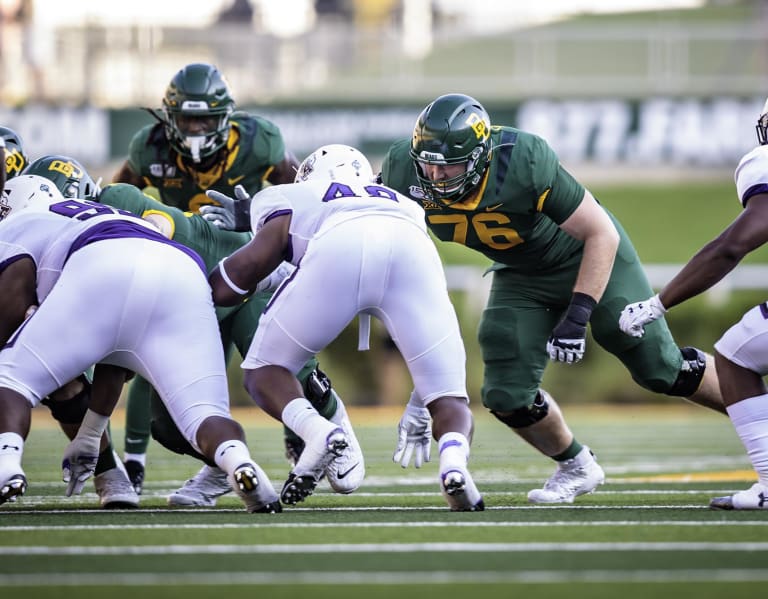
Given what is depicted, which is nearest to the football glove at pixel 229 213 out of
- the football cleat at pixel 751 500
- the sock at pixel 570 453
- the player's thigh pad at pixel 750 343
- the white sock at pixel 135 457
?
the white sock at pixel 135 457

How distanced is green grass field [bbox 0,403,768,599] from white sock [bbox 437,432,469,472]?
189mm

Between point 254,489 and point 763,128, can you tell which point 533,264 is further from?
point 254,489

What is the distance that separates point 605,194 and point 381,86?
410 centimetres

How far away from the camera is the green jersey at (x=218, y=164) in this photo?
7.07 m

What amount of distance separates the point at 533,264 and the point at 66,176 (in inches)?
83.1

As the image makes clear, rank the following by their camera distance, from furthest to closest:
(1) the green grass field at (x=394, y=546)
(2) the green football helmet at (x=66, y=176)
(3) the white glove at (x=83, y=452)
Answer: (2) the green football helmet at (x=66, y=176), (3) the white glove at (x=83, y=452), (1) the green grass field at (x=394, y=546)

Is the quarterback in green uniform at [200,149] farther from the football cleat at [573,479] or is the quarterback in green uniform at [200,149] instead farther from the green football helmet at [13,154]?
the football cleat at [573,479]

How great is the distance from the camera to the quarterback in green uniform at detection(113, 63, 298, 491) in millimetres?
6906

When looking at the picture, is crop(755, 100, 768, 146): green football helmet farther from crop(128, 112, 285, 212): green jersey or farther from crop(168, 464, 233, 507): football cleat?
crop(128, 112, 285, 212): green jersey

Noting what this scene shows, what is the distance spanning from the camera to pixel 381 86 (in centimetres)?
1981

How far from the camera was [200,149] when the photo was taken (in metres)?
6.90

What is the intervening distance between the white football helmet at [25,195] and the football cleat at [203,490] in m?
1.38

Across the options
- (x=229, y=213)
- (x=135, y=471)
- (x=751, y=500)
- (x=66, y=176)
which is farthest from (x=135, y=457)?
(x=751, y=500)

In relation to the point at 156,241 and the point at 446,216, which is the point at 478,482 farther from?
the point at 156,241
